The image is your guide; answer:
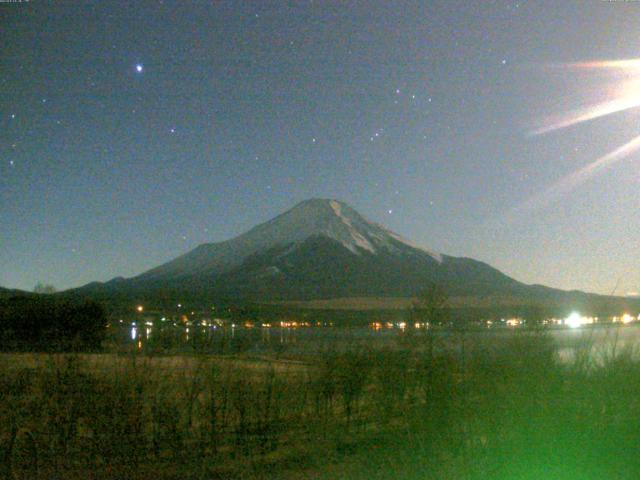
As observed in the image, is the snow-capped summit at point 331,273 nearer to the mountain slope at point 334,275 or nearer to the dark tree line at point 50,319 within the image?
the mountain slope at point 334,275

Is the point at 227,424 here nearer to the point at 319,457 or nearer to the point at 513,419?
the point at 319,457

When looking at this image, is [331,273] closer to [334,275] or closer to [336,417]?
[334,275]

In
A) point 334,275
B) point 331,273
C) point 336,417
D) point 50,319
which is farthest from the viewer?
point 331,273

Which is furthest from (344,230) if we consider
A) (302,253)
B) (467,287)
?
(467,287)

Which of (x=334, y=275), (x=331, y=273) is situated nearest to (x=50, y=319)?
(x=334, y=275)

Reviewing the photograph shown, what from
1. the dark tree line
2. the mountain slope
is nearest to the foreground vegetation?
the dark tree line

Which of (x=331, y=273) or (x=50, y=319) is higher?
(x=331, y=273)

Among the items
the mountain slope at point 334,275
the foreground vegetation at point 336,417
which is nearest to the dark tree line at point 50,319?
the foreground vegetation at point 336,417

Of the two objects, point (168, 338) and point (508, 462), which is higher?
point (168, 338)
